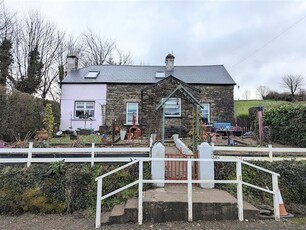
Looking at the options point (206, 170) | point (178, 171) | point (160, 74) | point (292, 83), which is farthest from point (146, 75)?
point (292, 83)

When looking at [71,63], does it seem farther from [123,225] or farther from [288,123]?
[123,225]

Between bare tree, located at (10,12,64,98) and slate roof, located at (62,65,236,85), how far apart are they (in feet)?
30.7

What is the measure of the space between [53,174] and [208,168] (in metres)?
4.03

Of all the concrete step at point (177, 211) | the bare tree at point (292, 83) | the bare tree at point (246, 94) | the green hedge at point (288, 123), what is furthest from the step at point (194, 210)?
the bare tree at point (246, 94)

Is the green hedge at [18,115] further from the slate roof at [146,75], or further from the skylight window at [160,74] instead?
the skylight window at [160,74]

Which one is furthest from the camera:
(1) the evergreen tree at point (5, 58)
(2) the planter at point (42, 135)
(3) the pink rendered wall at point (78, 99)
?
(1) the evergreen tree at point (5, 58)

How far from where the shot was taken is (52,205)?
17.5 ft

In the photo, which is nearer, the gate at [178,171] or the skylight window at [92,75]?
the gate at [178,171]

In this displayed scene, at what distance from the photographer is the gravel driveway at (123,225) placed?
4156mm

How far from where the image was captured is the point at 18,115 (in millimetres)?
11102

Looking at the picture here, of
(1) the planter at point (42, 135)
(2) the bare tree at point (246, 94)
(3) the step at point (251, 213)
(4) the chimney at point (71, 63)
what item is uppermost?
(2) the bare tree at point (246, 94)

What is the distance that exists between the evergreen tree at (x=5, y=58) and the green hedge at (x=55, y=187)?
58.4 feet

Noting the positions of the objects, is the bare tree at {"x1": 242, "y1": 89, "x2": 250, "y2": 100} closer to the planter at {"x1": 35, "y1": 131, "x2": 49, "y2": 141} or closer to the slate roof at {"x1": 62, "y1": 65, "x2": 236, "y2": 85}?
the slate roof at {"x1": 62, "y1": 65, "x2": 236, "y2": 85}

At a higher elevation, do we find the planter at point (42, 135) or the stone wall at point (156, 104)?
the stone wall at point (156, 104)
